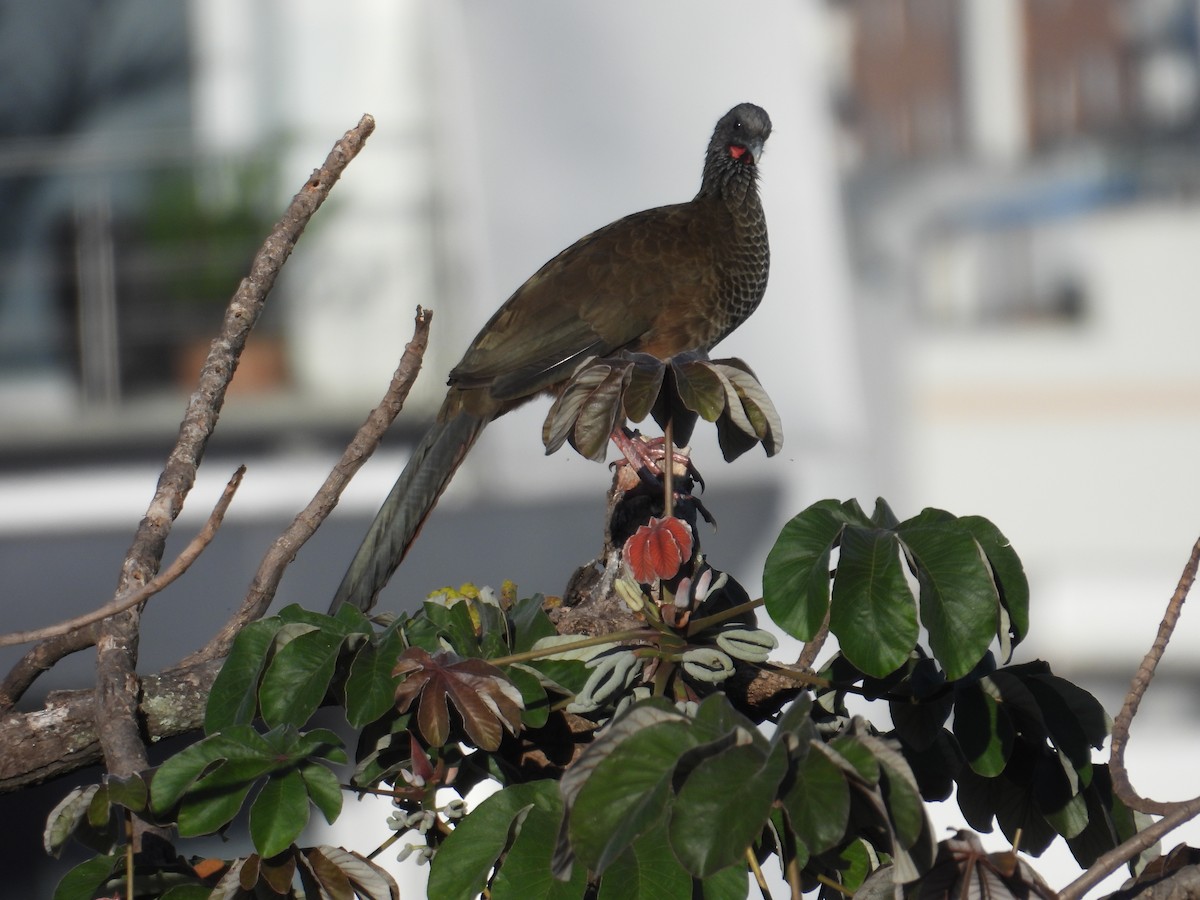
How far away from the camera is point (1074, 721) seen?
1.21 metres

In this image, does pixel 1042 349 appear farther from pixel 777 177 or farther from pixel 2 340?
pixel 2 340

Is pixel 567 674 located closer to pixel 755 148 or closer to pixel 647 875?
pixel 647 875

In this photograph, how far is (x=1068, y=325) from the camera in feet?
38.9

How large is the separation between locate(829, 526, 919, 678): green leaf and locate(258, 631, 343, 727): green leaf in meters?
0.44

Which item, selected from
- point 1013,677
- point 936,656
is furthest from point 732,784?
point 1013,677

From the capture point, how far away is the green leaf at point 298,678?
121 cm

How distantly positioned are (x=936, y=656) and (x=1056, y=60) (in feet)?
55.7

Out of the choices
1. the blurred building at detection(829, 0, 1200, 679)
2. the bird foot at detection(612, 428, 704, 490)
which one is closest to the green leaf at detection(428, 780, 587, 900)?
the bird foot at detection(612, 428, 704, 490)

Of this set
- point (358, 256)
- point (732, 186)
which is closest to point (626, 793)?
point (732, 186)

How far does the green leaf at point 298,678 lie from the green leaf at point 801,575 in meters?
0.39

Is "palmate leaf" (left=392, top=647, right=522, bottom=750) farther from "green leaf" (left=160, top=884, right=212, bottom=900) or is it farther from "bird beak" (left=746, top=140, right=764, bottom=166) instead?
"bird beak" (left=746, top=140, right=764, bottom=166)

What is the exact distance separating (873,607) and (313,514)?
2.29ft

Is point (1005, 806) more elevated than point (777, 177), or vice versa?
point (777, 177)

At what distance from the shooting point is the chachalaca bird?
2486 mm
